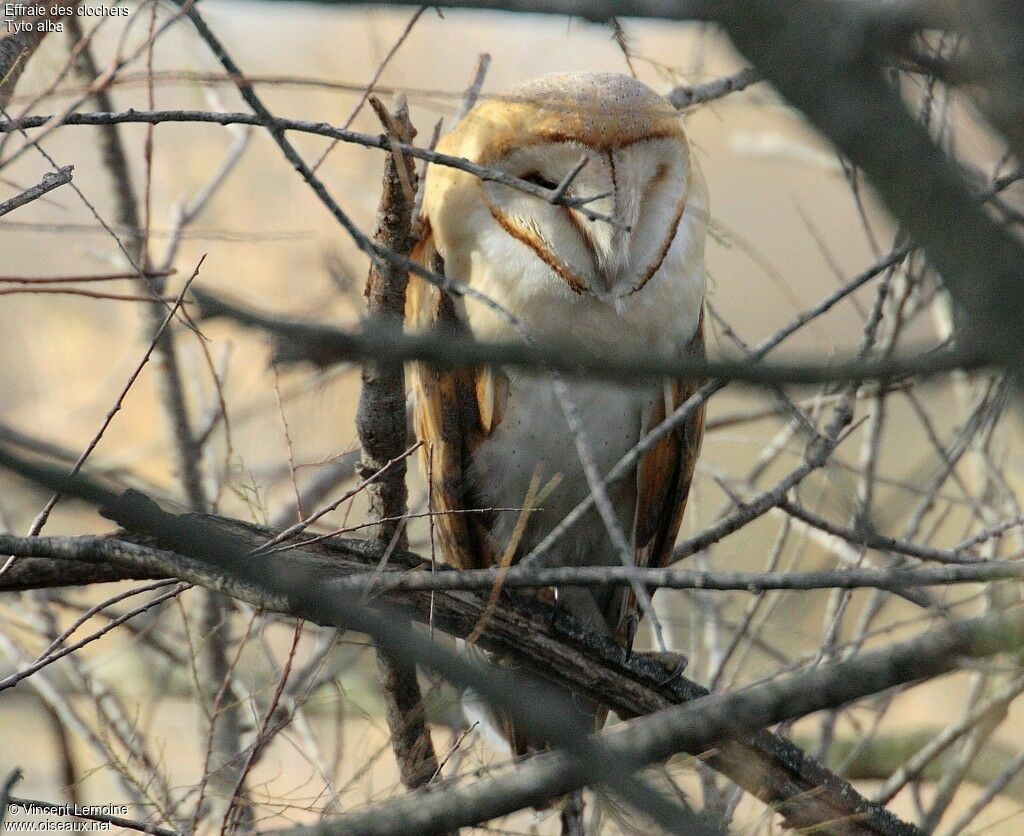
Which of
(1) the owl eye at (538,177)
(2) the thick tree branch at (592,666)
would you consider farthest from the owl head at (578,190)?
(2) the thick tree branch at (592,666)

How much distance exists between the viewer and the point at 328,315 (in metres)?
1.76

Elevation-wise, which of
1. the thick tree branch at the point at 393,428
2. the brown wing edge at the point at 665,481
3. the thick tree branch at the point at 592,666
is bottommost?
the thick tree branch at the point at 592,666

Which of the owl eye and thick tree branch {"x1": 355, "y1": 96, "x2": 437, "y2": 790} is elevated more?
the owl eye

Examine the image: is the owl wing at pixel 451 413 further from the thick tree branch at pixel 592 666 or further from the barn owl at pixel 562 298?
the thick tree branch at pixel 592 666

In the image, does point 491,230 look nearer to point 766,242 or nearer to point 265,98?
A: point 265,98

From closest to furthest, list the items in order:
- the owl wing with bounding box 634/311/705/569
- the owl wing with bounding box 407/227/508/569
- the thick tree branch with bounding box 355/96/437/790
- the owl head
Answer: the thick tree branch with bounding box 355/96/437/790, the owl head, the owl wing with bounding box 407/227/508/569, the owl wing with bounding box 634/311/705/569

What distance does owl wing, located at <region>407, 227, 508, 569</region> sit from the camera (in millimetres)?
2758

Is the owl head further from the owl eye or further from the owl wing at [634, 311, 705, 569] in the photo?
the owl wing at [634, 311, 705, 569]

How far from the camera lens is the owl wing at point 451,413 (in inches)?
109

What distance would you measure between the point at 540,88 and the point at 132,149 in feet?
19.9

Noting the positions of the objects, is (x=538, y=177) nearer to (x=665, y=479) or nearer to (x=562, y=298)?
(x=562, y=298)

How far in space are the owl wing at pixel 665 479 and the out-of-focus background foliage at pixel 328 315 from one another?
13cm

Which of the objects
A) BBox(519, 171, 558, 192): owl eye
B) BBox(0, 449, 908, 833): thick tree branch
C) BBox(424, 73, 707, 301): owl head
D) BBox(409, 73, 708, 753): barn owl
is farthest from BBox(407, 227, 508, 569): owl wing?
BBox(0, 449, 908, 833): thick tree branch

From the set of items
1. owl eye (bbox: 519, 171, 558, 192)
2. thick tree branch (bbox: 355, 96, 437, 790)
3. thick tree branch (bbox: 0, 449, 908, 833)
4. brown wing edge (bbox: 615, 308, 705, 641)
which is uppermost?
owl eye (bbox: 519, 171, 558, 192)
